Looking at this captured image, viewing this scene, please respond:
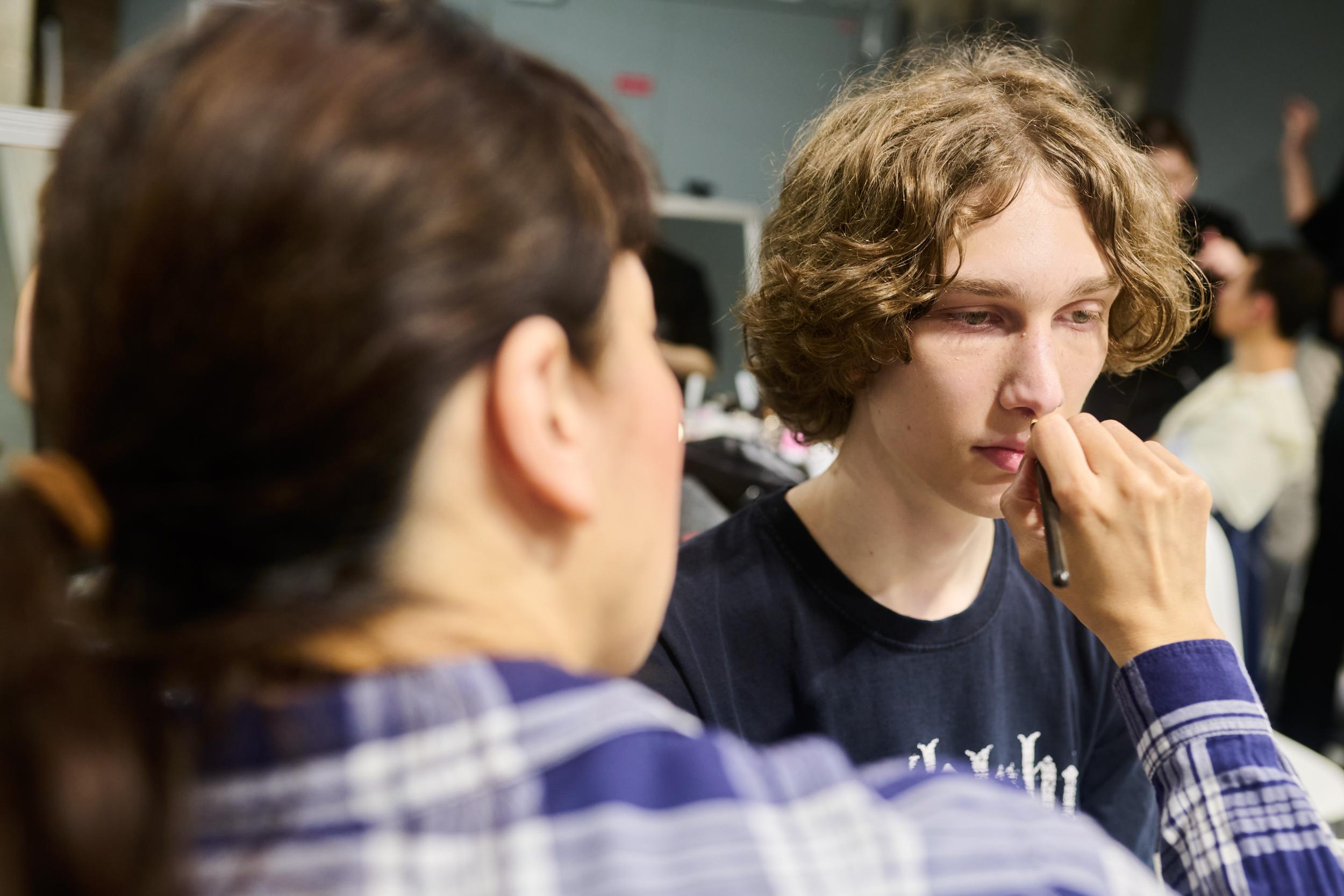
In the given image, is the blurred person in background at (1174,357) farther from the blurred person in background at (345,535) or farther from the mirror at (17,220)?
the mirror at (17,220)

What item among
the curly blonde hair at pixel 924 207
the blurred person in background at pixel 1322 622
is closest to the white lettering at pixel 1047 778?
the curly blonde hair at pixel 924 207

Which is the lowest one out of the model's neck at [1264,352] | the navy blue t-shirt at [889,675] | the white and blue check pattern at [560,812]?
the model's neck at [1264,352]

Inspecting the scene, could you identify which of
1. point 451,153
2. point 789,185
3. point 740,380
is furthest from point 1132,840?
point 740,380

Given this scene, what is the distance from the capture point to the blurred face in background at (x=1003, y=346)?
89cm

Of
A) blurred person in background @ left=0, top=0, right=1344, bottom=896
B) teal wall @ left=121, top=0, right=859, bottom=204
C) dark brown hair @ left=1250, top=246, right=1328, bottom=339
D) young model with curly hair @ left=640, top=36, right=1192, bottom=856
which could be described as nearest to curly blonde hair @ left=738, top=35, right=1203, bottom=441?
young model with curly hair @ left=640, top=36, right=1192, bottom=856

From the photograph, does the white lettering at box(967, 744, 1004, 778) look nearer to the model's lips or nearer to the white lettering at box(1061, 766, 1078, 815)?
the white lettering at box(1061, 766, 1078, 815)

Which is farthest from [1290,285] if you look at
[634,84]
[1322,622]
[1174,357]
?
[634,84]

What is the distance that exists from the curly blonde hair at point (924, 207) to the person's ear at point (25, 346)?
68 centimetres

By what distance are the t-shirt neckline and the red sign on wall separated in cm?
326

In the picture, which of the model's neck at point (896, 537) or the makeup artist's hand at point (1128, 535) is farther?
the model's neck at point (896, 537)

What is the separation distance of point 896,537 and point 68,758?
2.54 ft

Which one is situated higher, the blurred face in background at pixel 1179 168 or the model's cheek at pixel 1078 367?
the model's cheek at pixel 1078 367

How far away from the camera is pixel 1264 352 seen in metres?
2.98

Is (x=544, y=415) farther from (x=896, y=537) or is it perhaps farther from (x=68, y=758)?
(x=896, y=537)
